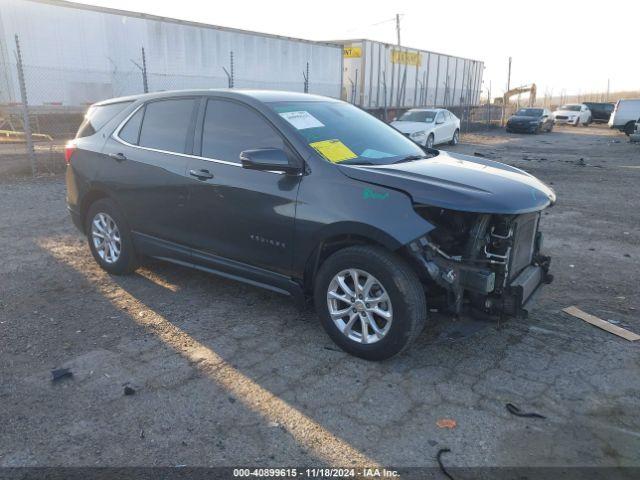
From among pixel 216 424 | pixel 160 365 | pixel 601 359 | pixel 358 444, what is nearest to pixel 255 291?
pixel 160 365

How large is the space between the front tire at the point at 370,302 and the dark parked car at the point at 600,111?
4119cm

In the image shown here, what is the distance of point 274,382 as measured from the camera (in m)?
3.31

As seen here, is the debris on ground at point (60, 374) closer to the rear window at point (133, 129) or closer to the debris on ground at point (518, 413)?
the rear window at point (133, 129)

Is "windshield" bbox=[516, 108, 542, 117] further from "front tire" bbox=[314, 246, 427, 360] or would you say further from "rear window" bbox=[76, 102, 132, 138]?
"front tire" bbox=[314, 246, 427, 360]

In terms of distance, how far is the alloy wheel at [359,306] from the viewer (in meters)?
3.38

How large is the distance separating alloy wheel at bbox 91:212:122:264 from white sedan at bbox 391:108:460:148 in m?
13.0

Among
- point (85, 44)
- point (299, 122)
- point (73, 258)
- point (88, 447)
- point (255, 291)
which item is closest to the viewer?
point (88, 447)

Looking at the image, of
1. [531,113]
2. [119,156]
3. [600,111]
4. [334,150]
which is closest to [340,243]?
[334,150]

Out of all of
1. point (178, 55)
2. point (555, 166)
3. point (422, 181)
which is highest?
point (178, 55)

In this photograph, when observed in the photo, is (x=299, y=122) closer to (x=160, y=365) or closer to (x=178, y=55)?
(x=160, y=365)

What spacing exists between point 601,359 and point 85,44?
14.5 m

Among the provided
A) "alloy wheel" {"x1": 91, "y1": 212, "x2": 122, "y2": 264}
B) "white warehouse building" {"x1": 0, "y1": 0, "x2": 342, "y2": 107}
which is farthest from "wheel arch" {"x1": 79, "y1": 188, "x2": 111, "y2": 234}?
"white warehouse building" {"x1": 0, "y1": 0, "x2": 342, "y2": 107}

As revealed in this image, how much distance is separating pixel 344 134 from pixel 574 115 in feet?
124

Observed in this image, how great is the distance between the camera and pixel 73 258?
5691 mm
